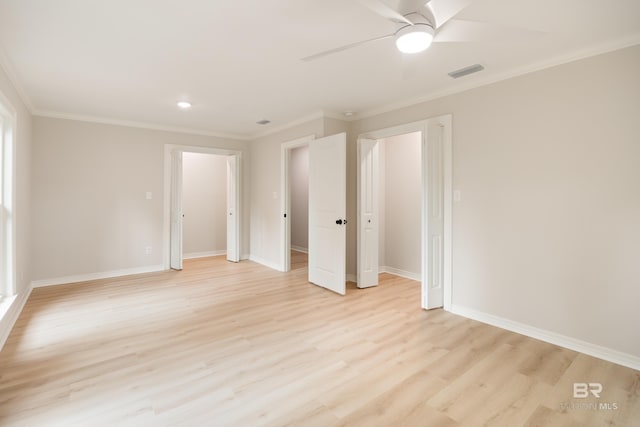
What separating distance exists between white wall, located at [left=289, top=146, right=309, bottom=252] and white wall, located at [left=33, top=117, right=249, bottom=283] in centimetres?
276

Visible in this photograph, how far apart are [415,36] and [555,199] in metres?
1.97

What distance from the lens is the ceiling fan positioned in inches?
61.4

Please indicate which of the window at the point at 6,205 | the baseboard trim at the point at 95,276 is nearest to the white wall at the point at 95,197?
the baseboard trim at the point at 95,276

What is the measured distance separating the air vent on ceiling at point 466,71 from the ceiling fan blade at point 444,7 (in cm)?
147

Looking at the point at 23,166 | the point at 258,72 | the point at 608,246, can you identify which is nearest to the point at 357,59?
the point at 258,72

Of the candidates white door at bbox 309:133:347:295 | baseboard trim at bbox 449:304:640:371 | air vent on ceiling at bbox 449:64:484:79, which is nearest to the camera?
baseboard trim at bbox 449:304:640:371

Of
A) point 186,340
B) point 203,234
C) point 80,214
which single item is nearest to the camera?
point 186,340

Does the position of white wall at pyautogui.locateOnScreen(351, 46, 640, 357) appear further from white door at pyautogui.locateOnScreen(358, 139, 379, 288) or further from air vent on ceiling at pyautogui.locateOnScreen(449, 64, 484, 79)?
white door at pyautogui.locateOnScreen(358, 139, 379, 288)

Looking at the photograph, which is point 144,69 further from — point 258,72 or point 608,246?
point 608,246

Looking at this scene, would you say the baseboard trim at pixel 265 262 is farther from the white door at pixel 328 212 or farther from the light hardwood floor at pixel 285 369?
the light hardwood floor at pixel 285 369

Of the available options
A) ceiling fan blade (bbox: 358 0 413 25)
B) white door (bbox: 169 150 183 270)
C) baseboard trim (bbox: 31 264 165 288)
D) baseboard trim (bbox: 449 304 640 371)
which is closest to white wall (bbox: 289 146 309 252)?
white door (bbox: 169 150 183 270)

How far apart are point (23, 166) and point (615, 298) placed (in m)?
5.95

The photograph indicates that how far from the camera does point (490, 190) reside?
3.14 meters

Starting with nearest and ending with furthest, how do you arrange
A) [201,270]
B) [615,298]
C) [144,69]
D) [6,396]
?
[6,396]
[615,298]
[144,69]
[201,270]
